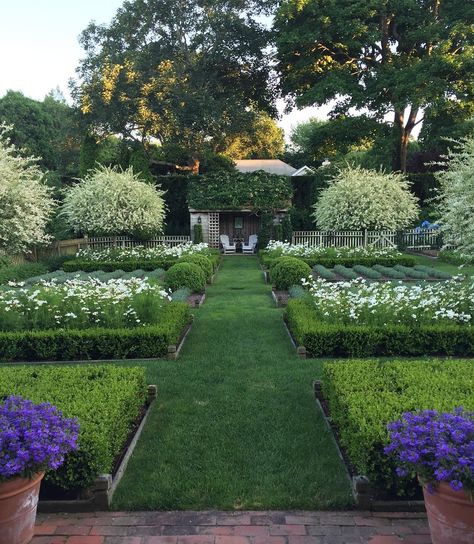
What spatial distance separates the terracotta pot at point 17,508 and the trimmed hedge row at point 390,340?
457 cm

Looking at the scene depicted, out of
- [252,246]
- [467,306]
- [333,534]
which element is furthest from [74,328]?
[252,246]

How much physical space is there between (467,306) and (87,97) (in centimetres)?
2673

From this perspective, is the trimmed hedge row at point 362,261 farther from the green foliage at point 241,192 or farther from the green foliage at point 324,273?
the green foliage at point 241,192

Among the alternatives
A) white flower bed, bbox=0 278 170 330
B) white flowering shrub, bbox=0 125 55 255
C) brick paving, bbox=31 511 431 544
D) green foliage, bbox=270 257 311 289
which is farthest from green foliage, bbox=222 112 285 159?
brick paving, bbox=31 511 431 544

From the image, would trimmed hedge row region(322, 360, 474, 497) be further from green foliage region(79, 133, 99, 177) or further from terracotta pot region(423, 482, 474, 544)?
green foliage region(79, 133, 99, 177)

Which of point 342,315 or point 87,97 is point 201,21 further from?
point 342,315

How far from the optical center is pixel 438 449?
2.53 m

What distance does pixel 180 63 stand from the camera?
29.3 m

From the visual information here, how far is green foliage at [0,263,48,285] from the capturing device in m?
14.0

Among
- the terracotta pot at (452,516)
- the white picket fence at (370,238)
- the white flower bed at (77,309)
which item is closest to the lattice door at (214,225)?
the white picket fence at (370,238)

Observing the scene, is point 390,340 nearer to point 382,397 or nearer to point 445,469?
point 382,397

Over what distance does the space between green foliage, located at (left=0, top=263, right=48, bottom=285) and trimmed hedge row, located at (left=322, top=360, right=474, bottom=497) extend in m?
11.5

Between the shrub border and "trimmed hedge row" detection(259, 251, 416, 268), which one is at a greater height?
"trimmed hedge row" detection(259, 251, 416, 268)

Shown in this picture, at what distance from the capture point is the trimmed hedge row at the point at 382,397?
3.28 meters
